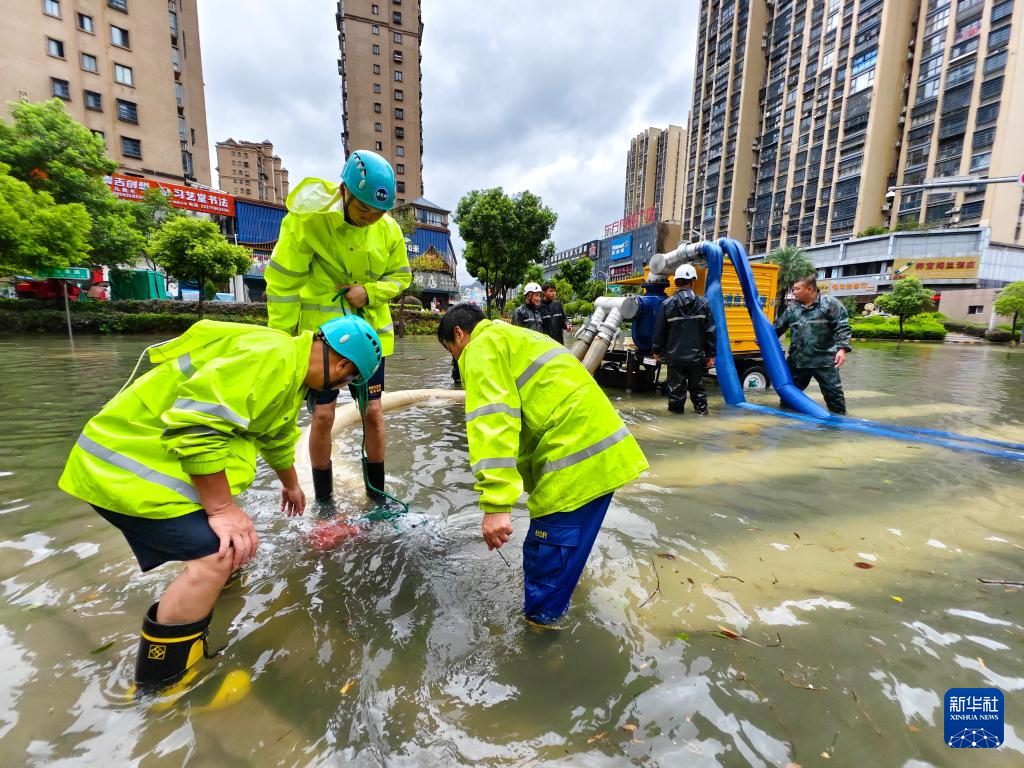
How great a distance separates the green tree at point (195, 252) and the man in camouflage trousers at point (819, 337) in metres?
21.2

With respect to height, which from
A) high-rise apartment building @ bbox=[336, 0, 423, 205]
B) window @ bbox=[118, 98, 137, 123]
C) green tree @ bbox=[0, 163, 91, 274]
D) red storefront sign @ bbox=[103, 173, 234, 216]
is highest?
high-rise apartment building @ bbox=[336, 0, 423, 205]

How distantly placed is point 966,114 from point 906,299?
1149 inches

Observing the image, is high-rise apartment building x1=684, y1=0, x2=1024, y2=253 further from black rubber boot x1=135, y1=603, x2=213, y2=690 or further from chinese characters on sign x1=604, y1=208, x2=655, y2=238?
black rubber boot x1=135, y1=603, x2=213, y2=690

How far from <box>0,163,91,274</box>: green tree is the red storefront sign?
629 inches

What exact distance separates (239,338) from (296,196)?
1.39m

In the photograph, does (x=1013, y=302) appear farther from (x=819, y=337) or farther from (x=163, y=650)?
(x=163, y=650)

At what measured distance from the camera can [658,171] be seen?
117062 mm

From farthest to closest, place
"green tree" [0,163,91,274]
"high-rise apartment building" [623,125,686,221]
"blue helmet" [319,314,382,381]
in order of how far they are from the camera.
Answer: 1. "high-rise apartment building" [623,125,686,221]
2. "green tree" [0,163,91,274]
3. "blue helmet" [319,314,382,381]

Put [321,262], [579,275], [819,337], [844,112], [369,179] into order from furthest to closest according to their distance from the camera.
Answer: [844,112] < [579,275] < [819,337] < [321,262] < [369,179]

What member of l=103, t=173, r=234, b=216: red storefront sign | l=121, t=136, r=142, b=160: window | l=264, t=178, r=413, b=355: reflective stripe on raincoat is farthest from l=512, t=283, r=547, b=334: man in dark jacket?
l=121, t=136, r=142, b=160: window

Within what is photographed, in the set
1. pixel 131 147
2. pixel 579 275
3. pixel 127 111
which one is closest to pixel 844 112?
pixel 579 275

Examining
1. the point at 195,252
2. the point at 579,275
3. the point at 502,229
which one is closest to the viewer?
the point at 195,252

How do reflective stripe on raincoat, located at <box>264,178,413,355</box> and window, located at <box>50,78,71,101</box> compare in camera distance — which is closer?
reflective stripe on raincoat, located at <box>264,178,413,355</box>

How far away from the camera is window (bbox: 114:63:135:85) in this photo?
1199 inches
